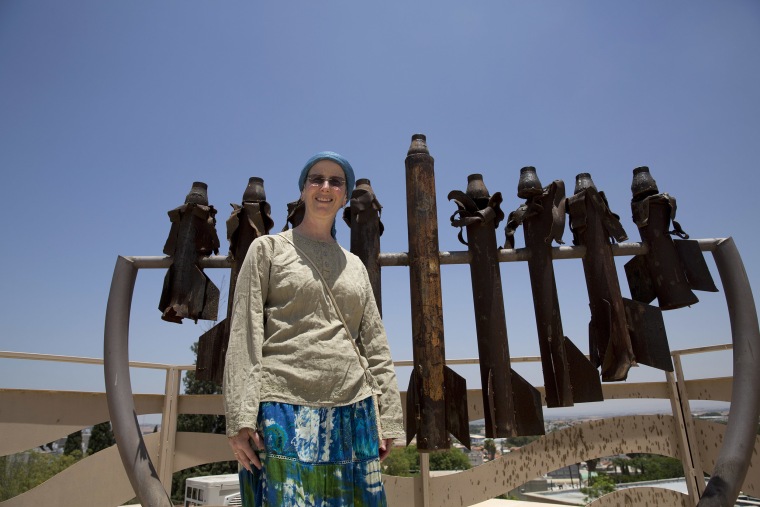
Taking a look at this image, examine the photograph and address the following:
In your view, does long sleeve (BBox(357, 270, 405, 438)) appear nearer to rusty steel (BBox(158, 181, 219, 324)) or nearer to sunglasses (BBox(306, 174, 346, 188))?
sunglasses (BBox(306, 174, 346, 188))

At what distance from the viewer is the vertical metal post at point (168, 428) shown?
14.7 feet

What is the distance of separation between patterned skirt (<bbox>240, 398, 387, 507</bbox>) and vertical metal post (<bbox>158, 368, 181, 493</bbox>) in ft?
10.9

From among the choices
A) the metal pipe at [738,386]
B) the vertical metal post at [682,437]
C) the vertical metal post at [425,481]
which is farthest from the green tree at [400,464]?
the metal pipe at [738,386]

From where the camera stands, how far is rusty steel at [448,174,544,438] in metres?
2.90

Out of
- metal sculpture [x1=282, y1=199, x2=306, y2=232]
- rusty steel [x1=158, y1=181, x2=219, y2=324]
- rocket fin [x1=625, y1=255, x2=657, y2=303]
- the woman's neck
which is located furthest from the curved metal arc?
rocket fin [x1=625, y1=255, x2=657, y2=303]

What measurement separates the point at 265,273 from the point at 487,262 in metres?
1.78

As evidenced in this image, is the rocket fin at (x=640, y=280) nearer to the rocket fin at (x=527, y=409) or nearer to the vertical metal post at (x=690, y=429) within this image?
the rocket fin at (x=527, y=409)

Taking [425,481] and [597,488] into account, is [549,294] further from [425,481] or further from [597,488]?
[597,488]

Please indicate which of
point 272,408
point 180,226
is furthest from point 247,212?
point 272,408

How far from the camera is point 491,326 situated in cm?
303

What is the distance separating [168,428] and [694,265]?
4760mm

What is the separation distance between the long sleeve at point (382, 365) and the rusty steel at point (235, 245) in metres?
1.38

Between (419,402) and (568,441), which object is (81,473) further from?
(568,441)

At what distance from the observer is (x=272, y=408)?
1.63 meters
